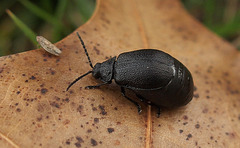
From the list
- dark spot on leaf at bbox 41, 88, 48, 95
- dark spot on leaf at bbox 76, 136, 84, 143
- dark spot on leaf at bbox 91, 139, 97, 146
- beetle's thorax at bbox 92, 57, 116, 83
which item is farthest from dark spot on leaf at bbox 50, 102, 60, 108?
beetle's thorax at bbox 92, 57, 116, 83

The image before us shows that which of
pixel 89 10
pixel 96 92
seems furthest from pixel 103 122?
pixel 89 10

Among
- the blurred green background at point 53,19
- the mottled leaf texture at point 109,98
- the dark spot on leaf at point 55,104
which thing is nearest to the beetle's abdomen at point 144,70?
the mottled leaf texture at point 109,98

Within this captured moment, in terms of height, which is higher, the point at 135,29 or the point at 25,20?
the point at 135,29

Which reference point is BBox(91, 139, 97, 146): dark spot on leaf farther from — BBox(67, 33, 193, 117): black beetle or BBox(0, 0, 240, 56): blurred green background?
BBox(0, 0, 240, 56): blurred green background

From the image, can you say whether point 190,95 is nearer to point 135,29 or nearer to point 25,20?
point 135,29

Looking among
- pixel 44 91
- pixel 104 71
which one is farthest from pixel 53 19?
pixel 44 91

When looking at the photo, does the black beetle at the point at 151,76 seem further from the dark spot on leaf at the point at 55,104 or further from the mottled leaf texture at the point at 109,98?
the dark spot on leaf at the point at 55,104

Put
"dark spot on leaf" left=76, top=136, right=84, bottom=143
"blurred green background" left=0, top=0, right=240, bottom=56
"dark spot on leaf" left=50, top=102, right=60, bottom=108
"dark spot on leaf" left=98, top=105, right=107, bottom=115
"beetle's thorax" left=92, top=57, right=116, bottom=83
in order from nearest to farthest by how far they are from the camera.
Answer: "dark spot on leaf" left=76, top=136, right=84, bottom=143, "dark spot on leaf" left=50, top=102, right=60, bottom=108, "dark spot on leaf" left=98, top=105, right=107, bottom=115, "beetle's thorax" left=92, top=57, right=116, bottom=83, "blurred green background" left=0, top=0, right=240, bottom=56
